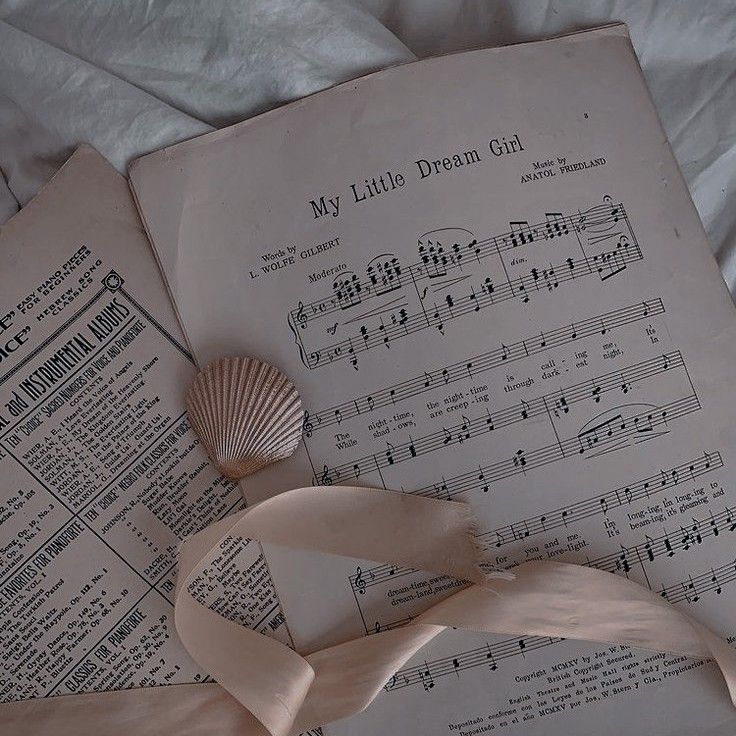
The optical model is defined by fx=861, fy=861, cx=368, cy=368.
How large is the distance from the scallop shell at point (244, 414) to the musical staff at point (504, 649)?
0.17 metres

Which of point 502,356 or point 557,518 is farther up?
point 502,356

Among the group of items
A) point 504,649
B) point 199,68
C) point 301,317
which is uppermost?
point 199,68

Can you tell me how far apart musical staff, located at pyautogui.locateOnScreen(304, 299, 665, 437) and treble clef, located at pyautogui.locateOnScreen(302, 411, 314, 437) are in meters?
0.03

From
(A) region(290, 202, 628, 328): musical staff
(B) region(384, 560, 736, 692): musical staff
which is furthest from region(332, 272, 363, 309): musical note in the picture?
(B) region(384, 560, 736, 692): musical staff

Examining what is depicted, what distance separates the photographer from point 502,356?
584 mm

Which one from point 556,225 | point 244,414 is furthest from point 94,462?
point 556,225

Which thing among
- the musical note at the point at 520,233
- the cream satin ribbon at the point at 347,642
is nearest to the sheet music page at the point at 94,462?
the cream satin ribbon at the point at 347,642

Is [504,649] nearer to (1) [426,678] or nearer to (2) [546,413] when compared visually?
(1) [426,678]

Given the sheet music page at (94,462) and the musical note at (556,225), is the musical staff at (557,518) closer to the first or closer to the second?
the sheet music page at (94,462)

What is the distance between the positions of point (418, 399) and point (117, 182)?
0.26 m

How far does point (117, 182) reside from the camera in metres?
0.61

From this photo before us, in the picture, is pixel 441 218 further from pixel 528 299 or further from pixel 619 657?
pixel 619 657

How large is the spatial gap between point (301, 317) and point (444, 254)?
0.11 metres

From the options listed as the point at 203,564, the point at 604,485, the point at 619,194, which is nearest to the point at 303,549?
the point at 203,564
